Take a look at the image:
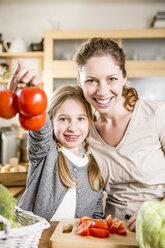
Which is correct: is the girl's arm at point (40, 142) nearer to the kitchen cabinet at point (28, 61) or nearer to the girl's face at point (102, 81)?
the girl's face at point (102, 81)

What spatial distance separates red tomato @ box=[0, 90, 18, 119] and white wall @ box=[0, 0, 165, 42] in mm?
3328

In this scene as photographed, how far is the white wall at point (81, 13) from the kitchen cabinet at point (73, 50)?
1.27 ft

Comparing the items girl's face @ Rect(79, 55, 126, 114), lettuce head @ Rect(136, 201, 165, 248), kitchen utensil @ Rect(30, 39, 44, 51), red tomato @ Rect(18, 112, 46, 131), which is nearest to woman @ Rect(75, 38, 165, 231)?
girl's face @ Rect(79, 55, 126, 114)

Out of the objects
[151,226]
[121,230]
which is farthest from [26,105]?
[121,230]

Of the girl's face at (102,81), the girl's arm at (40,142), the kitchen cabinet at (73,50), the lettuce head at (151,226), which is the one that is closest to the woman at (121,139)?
the girl's face at (102,81)

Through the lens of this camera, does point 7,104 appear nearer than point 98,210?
Yes

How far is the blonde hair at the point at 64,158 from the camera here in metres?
1.22

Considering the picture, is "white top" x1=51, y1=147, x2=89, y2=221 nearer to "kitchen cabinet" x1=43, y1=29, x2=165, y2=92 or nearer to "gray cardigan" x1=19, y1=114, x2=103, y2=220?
"gray cardigan" x1=19, y1=114, x2=103, y2=220

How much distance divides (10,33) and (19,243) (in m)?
3.67

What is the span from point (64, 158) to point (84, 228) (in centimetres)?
42

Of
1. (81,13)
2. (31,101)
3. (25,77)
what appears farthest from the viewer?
(81,13)

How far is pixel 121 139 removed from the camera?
1.39m

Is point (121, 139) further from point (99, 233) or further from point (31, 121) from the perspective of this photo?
point (31, 121)

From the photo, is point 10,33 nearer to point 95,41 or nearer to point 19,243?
point 95,41
